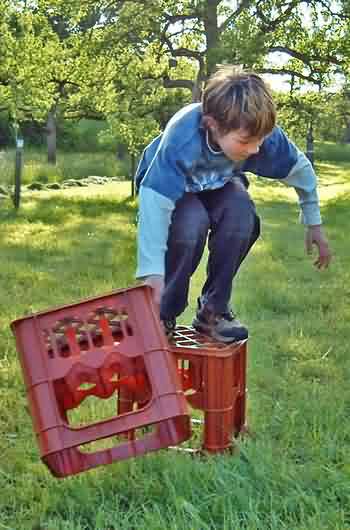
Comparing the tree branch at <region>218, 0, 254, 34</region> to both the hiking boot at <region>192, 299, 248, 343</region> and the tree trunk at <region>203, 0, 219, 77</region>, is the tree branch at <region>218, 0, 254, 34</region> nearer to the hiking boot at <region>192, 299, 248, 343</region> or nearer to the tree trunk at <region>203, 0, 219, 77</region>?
the tree trunk at <region>203, 0, 219, 77</region>

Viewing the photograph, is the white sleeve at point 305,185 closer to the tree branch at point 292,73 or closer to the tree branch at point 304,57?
the tree branch at point 304,57

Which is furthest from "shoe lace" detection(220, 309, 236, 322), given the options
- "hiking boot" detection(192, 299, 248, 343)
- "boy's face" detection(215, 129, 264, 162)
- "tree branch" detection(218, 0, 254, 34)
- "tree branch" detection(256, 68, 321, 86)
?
"tree branch" detection(256, 68, 321, 86)

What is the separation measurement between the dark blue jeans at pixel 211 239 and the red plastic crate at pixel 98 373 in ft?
1.45

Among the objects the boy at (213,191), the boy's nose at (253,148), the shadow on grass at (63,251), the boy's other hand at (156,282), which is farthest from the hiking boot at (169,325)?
the shadow on grass at (63,251)

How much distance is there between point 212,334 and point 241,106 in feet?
2.70

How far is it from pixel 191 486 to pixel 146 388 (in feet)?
1.11

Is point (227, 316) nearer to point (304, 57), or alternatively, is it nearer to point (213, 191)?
point (213, 191)

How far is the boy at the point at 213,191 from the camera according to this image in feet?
8.03

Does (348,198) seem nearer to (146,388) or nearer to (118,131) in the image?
(118,131)

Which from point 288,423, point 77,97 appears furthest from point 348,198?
point 288,423

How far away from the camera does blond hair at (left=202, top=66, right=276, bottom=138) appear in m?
2.45

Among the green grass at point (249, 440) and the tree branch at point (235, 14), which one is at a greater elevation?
the tree branch at point (235, 14)

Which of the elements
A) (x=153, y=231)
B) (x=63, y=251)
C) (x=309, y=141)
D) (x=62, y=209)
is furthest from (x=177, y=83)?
(x=153, y=231)

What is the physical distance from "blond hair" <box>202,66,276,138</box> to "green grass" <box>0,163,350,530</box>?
3.31ft
